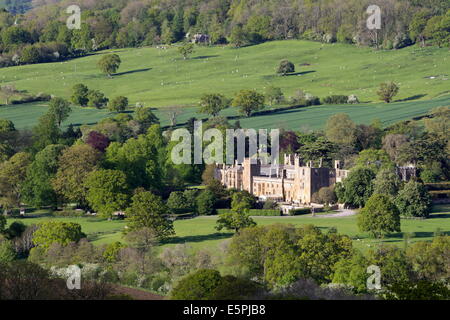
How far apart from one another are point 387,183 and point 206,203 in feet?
60.7

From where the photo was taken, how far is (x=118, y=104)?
603 ft

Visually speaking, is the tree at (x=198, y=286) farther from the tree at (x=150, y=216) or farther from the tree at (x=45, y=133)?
the tree at (x=45, y=133)

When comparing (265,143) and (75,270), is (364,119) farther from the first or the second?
(75,270)

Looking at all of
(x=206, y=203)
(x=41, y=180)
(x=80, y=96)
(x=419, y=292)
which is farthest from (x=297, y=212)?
(x=80, y=96)

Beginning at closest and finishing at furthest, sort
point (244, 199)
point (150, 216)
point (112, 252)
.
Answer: point (112, 252) < point (150, 216) < point (244, 199)

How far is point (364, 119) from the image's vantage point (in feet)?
558

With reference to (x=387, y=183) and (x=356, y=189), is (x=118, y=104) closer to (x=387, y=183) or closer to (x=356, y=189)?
(x=356, y=189)

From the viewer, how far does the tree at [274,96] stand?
19175 centimetres

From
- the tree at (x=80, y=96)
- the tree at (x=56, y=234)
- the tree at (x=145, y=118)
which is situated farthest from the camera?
the tree at (x=80, y=96)

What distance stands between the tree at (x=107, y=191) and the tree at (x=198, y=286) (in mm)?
48777

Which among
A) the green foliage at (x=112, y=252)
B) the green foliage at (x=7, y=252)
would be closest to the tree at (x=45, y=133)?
the green foliage at (x=7, y=252)

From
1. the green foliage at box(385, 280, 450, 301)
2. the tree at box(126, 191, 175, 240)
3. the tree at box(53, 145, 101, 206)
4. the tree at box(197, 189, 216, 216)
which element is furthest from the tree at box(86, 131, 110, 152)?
the green foliage at box(385, 280, 450, 301)

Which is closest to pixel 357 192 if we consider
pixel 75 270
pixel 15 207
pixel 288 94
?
pixel 15 207
